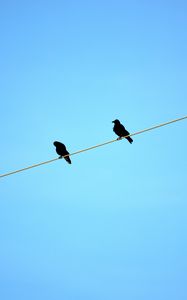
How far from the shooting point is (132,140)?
45.4 ft

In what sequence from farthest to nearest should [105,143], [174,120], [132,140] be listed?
[132,140]
[105,143]
[174,120]

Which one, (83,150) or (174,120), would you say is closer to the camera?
(174,120)

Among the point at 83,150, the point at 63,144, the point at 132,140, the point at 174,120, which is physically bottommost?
the point at 174,120

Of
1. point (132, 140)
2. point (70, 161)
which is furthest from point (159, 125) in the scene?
point (70, 161)

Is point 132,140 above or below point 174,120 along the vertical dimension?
above

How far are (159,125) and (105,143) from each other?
131 cm

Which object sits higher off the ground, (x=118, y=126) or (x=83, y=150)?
(x=118, y=126)

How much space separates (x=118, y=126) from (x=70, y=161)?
2.05m

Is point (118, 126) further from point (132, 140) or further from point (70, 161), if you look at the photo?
point (70, 161)

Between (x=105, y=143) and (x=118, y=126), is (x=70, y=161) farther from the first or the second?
(x=105, y=143)

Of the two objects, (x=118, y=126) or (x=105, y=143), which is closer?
(x=105, y=143)

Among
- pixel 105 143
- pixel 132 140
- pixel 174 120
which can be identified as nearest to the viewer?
pixel 174 120

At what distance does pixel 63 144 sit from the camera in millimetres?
14445

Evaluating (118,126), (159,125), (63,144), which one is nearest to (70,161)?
(63,144)
